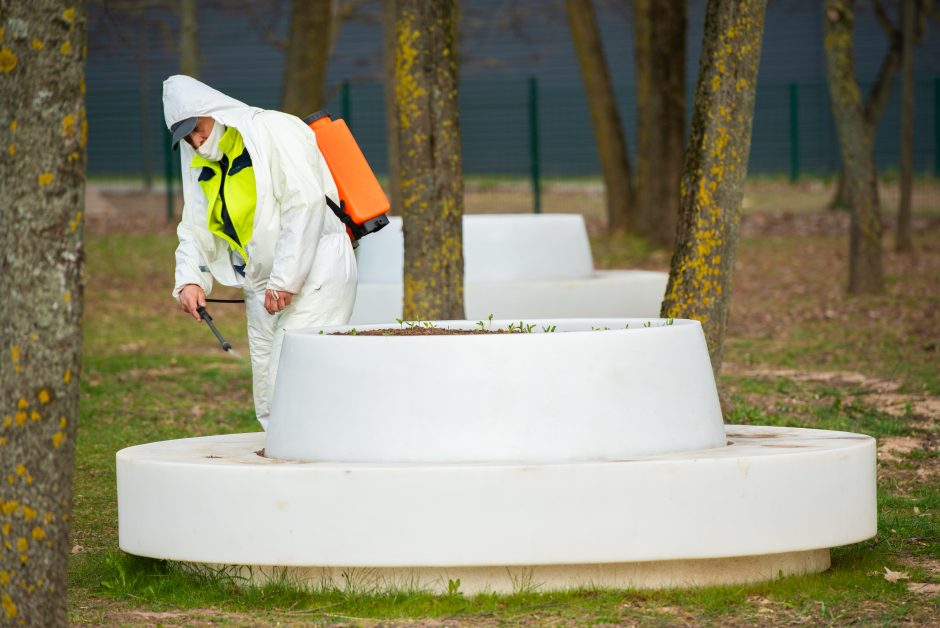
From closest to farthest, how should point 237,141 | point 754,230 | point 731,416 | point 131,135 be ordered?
point 237,141 → point 731,416 → point 754,230 → point 131,135

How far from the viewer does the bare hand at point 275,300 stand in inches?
235

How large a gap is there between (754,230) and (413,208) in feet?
43.7

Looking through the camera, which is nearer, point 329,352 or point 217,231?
point 329,352

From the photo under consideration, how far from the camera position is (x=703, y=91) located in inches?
296

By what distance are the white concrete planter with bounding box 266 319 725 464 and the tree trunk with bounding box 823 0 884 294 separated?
8.97 meters

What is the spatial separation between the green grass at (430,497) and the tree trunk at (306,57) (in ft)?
8.06

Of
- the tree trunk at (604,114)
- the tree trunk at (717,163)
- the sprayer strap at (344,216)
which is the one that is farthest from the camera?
the tree trunk at (604,114)

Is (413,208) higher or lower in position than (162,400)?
higher

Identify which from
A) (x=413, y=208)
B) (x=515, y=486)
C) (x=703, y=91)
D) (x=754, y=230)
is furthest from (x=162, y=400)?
(x=754, y=230)

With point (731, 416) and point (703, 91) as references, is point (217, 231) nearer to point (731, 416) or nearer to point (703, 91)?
point (703, 91)

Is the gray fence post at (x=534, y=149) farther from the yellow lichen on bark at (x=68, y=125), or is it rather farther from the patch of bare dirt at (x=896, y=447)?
the yellow lichen on bark at (x=68, y=125)

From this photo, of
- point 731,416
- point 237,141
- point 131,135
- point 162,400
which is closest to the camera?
point 237,141

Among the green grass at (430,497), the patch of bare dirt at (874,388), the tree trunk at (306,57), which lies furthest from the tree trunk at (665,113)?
the patch of bare dirt at (874,388)

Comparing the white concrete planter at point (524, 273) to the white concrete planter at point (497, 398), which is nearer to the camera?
the white concrete planter at point (497, 398)
